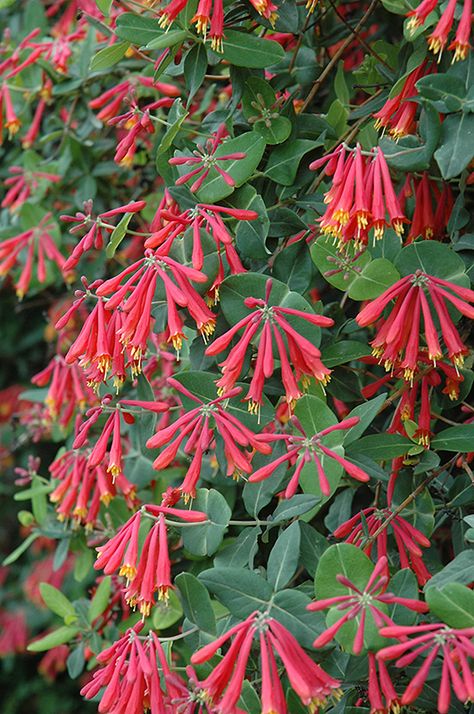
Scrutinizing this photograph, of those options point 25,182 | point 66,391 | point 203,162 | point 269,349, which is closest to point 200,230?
point 203,162

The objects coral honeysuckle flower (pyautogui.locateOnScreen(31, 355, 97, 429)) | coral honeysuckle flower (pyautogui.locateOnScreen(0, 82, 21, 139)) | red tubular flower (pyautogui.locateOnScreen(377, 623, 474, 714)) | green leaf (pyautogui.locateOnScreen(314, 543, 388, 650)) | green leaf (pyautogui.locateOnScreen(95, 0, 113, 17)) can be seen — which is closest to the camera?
red tubular flower (pyautogui.locateOnScreen(377, 623, 474, 714))

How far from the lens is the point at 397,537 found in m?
1.10

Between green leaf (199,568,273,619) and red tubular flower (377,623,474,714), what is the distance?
0.16 metres

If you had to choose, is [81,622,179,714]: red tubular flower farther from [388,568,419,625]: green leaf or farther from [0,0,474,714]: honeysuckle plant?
[388,568,419,625]: green leaf

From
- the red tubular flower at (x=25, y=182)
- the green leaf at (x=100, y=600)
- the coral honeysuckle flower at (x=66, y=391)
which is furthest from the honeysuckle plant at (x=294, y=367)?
the red tubular flower at (x=25, y=182)

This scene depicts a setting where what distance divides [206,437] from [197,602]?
0.19 meters

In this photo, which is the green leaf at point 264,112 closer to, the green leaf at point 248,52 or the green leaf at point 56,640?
the green leaf at point 248,52

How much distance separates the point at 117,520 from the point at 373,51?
87 centimetres

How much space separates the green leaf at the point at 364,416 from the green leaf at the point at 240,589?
0.21 metres

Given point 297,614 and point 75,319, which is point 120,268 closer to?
point 75,319

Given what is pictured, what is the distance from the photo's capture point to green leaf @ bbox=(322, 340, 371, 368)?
3.79 feet

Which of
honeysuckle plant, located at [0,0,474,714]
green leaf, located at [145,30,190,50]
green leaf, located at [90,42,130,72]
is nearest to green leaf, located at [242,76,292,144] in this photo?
honeysuckle plant, located at [0,0,474,714]

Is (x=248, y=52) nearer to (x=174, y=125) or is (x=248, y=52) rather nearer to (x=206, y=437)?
(x=174, y=125)

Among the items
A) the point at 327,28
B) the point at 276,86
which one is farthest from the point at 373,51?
the point at 327,28
